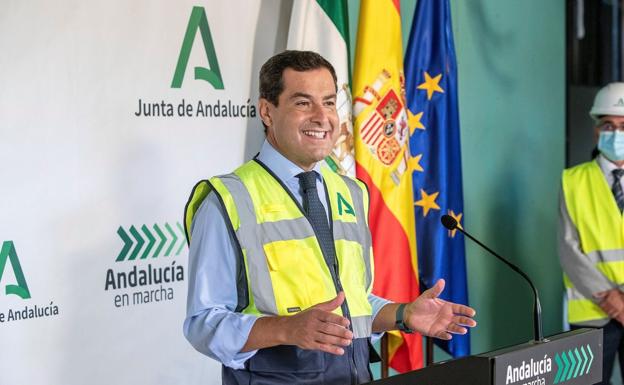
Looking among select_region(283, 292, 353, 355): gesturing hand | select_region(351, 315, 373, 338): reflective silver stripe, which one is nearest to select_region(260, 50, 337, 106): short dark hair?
select_region(351, 315, 373, 338): reflective silver stripe

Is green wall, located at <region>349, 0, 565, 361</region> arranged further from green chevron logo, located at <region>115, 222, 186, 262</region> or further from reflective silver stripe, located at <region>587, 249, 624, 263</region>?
green chevron logo, located at <region>115, 222, 186, 262</region>

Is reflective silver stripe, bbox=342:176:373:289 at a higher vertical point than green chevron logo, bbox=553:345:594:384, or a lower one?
higher

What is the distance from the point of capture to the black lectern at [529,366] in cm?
170

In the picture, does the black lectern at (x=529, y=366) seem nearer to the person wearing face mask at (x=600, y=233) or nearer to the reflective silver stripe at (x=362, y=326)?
the reflective silver stripe at (x=362, y=326)

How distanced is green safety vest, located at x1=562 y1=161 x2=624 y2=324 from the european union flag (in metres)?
0.66

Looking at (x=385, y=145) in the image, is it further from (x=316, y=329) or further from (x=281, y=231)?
(x=316, y=329)

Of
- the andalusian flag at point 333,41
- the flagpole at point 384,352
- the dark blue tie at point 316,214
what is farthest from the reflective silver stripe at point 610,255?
the dark blue tie at point 316,214

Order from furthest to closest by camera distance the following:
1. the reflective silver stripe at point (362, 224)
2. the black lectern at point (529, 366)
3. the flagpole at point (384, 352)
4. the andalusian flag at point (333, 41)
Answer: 1. the flagpole at point (384, 352)
2. the andalusian flag at point (333, 41)
3. the reflective silver stripe at point (362, 224)
4. the black lectern at point (529, 366)

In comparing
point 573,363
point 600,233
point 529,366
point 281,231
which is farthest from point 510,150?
point 529,366

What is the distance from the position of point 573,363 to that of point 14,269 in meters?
1.67

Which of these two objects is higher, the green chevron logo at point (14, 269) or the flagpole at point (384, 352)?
the green chevron logo at point (14, 269)

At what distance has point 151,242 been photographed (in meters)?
3.11

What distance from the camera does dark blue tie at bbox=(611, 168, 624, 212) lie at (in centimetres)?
405

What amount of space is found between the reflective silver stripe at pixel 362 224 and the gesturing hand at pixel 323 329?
1.86 ft
